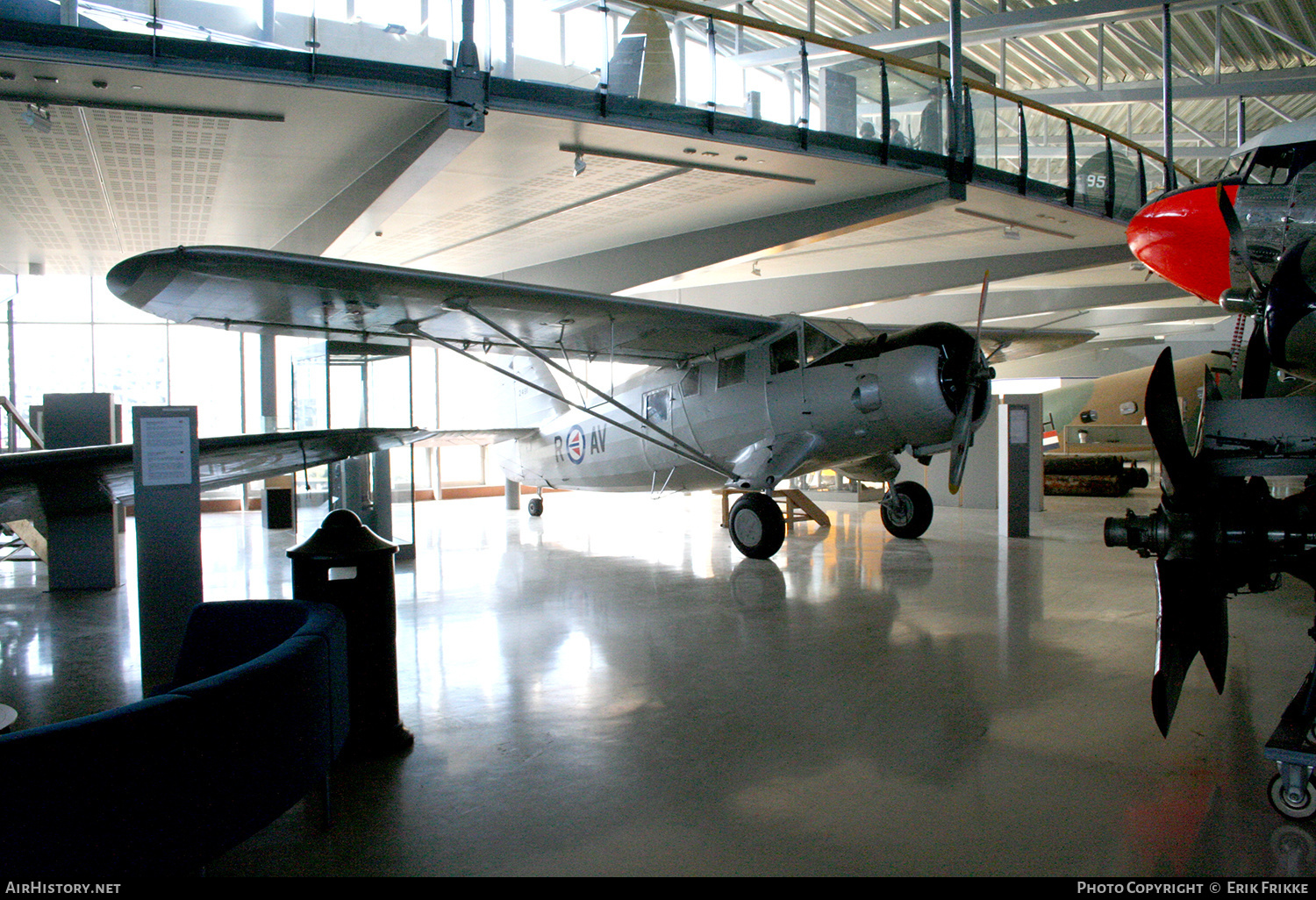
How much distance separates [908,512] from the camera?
32.6 feet

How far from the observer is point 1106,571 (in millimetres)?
7336

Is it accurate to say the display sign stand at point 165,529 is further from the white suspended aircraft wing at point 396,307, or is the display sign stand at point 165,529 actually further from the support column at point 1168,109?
the support column at point 1168,109

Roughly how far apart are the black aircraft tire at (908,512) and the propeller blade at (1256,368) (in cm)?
658

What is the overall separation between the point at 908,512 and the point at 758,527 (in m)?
2.65

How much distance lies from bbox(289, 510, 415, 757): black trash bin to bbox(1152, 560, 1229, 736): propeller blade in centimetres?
291

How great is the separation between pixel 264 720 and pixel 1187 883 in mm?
2527

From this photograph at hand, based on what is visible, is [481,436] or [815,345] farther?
[481,436]

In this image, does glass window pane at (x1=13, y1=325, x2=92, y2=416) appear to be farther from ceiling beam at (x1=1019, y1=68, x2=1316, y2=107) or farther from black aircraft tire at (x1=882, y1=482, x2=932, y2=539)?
ceiling beam at (x1=1019, y1=68, x2=1316, y2=107)

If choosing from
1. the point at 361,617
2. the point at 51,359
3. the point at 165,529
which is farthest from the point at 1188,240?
the point at 51,359

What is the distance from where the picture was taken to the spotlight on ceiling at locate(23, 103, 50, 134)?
6.38 meters

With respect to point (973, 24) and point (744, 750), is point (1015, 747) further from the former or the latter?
point (973, 24)

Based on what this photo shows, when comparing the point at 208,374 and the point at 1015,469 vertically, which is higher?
the point at 208,374

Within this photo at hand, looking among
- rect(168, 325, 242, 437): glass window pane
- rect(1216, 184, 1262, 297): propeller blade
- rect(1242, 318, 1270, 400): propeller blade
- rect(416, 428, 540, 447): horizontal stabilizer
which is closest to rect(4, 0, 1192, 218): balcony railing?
rect(1216, 184, 1262, 297): propeller blade

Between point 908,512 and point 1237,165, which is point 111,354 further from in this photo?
point 1237,165
